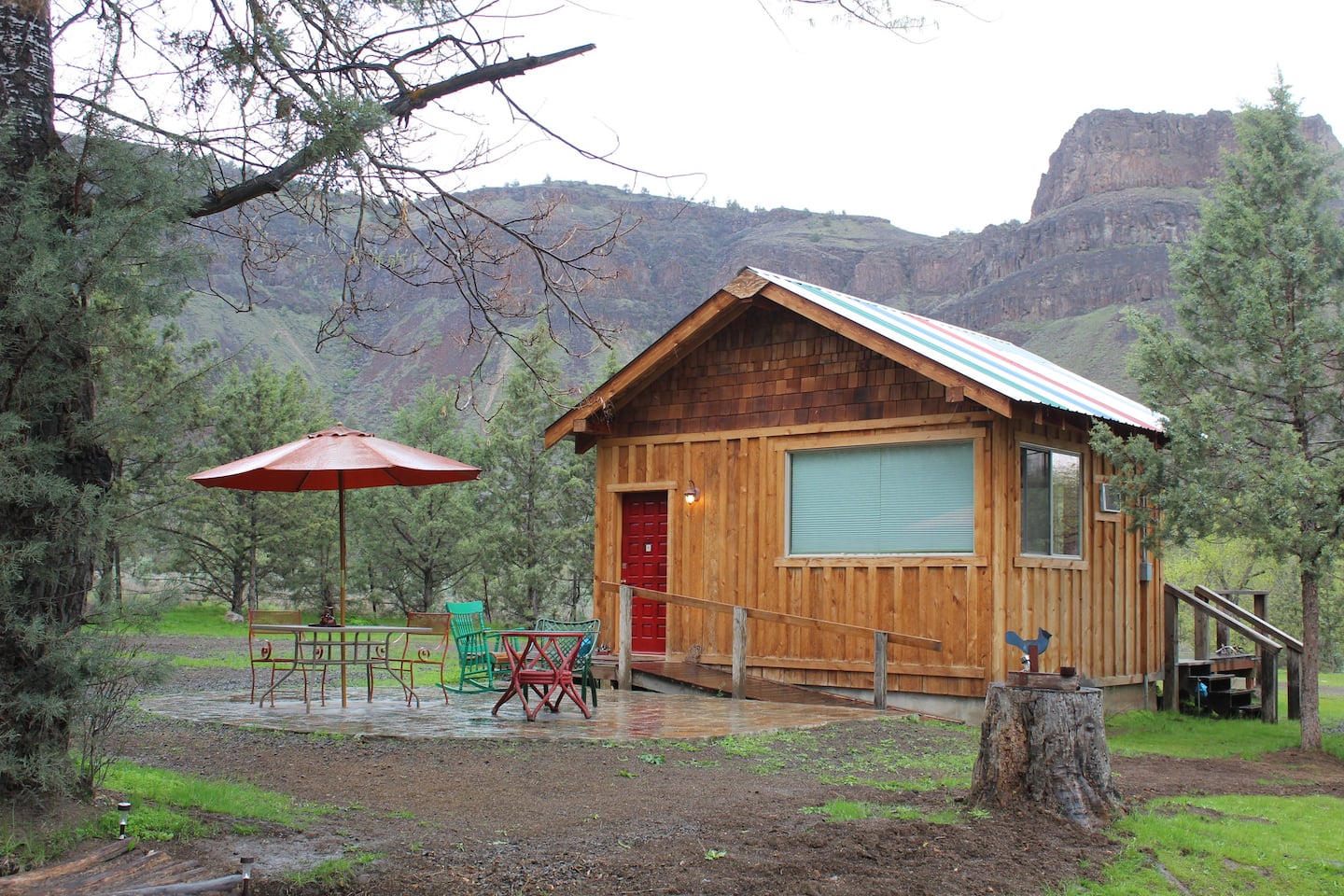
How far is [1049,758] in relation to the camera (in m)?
5.73

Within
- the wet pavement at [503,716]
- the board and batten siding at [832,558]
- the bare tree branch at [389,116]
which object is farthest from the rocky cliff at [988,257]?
the bare tree branch at [389,116]

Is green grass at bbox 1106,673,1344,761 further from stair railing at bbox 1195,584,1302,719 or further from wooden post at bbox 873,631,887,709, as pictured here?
wooden post at bbox 873,631,887,709

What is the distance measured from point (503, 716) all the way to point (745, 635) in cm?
276

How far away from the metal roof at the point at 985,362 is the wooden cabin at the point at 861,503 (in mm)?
64

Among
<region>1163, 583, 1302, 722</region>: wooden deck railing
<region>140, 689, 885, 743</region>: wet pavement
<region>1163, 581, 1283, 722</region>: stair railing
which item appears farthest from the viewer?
<region>1163, 583, 1302, 722</region>: wooden deck railing

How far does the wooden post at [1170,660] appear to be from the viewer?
13695mm

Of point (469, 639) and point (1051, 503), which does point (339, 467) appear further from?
point (1051, 503)

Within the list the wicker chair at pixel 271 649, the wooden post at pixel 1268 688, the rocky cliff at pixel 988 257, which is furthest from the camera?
the rocky cliff at pixel 988 257

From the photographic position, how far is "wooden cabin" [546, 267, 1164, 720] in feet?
36.9

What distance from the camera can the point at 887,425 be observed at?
1192 centimetres

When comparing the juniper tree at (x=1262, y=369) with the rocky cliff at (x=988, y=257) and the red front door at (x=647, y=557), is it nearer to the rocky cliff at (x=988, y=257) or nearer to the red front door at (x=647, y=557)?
the red front door at (x=647, y=557)

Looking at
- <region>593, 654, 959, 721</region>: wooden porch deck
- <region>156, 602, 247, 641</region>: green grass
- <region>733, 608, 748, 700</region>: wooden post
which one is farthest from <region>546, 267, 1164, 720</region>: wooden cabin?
<region>156, 602, 247, 641</region>: green grass

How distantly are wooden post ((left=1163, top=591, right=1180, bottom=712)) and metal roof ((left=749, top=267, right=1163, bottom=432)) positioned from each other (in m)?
2.26

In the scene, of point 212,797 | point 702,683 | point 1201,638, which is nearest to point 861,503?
point 702,683
